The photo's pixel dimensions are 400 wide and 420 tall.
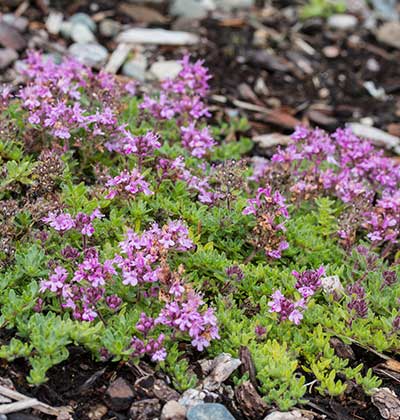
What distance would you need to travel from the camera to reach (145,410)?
3.91 m

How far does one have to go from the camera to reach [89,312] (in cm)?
413

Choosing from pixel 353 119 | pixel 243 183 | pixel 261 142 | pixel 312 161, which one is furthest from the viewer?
pixel 353 119

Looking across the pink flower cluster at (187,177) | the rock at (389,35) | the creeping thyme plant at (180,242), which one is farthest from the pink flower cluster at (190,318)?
the rock at (389,35)

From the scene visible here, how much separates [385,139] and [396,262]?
2.43 meters

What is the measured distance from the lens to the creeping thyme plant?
4.14 metres

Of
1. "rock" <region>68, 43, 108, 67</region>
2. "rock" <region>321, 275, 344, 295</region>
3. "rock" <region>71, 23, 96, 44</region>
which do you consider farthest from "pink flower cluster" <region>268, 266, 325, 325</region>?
"rock" <region>71, 23, 96, 44</region>

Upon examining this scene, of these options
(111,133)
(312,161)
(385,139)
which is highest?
(111,133)

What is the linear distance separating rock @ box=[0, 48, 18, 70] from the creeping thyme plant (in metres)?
1.44

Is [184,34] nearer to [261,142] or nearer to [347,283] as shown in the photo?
[261,142]

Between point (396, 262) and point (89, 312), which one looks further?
point (396, 262)

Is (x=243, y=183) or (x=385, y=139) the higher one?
(x=243, y=183)

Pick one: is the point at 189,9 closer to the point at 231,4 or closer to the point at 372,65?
the point at 231,4

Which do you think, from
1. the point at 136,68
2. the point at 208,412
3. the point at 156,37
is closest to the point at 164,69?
the point at 136,68

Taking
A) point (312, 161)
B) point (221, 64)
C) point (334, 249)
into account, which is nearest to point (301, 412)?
point (334, 249)
